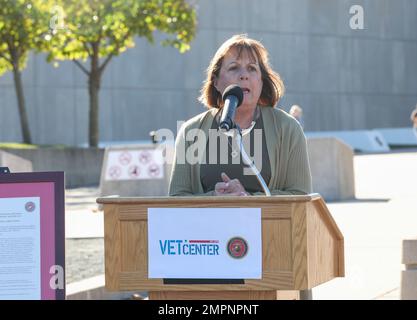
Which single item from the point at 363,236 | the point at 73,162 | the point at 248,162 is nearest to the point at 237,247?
the point at 248,162

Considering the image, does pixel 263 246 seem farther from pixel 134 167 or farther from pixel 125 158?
pixel 134 167

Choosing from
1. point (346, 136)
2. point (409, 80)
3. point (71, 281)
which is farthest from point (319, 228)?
point (409, 80)

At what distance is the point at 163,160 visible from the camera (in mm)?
21672

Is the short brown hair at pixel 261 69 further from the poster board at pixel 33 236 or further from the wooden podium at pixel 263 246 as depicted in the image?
the poster board at pixel 33 236

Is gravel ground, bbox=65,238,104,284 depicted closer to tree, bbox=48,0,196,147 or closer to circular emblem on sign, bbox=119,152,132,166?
circular emblem on sign, bbox=119,152,132,166

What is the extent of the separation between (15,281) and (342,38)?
163 feet

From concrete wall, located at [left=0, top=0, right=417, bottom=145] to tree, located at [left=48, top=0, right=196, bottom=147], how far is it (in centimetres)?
923

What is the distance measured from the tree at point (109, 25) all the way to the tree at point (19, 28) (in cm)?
63

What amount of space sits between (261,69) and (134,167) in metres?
16.4

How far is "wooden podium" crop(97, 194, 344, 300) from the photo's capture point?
431 centimetres

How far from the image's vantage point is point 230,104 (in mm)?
4770

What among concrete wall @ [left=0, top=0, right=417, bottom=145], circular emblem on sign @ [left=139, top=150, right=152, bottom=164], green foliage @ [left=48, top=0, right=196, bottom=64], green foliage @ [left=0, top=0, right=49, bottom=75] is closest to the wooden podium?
circular emblem on sign @ [left=139, top=150, right=152, bottom=164]

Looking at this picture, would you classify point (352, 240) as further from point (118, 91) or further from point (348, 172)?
point (118, 91)

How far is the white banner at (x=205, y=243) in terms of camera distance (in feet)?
14.3
